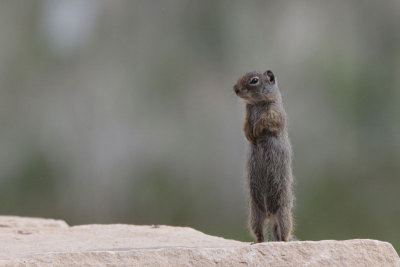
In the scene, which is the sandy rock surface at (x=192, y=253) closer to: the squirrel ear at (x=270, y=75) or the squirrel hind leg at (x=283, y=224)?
the squirrel hind leg at (x=283, y=224)

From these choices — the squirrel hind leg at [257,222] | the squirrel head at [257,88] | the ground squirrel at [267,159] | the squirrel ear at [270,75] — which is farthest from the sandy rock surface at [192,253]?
the squirrel ear at [270,75]

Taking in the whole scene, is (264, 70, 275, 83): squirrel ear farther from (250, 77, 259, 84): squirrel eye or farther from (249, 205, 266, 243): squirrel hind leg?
(249, 205, 266, 243): squirrel hind leg

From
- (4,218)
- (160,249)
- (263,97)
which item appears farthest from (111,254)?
(4,218)

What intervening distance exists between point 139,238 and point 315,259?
1.27 m

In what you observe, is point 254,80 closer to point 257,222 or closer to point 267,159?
point 267,159

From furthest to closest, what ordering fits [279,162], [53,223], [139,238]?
[53,223]
[139,238]
[279,162]

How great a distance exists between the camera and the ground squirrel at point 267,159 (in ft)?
14.6

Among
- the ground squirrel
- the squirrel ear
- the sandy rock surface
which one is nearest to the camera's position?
the sandy rock surface

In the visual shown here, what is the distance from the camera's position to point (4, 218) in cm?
609

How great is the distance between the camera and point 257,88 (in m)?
4.53

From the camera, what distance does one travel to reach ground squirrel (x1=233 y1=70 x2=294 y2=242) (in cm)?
446

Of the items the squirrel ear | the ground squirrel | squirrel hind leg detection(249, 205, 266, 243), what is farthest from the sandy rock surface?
the squirrel ear

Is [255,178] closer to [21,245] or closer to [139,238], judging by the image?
[139,238]

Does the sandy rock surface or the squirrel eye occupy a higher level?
the squirrel eye
